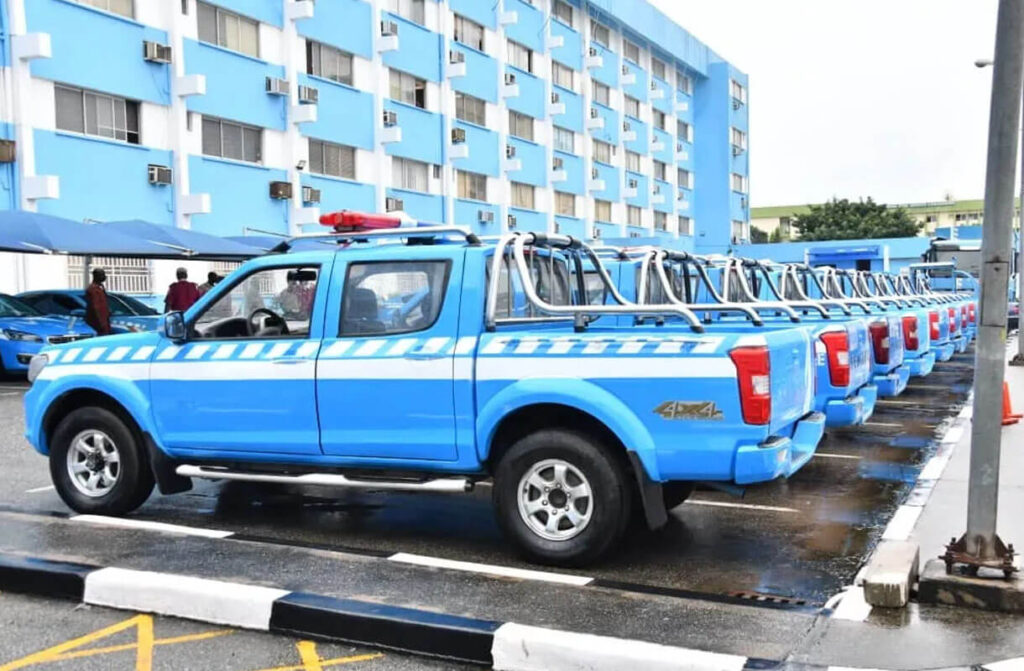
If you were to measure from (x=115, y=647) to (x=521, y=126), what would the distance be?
41.9 m

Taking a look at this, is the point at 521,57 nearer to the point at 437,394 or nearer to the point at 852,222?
the point at 437,394

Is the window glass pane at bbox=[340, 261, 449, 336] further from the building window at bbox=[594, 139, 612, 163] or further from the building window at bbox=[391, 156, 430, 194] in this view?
the building window at bbox=[594, 139, 612, 163]

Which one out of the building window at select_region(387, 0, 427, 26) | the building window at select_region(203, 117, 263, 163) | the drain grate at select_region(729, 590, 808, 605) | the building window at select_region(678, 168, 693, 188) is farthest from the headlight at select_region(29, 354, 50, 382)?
the building window at select_region(678, 168, 693, 188)

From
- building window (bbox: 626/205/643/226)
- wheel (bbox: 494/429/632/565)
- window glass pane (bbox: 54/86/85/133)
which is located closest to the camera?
wheel (bbox: 494/429/632/565)

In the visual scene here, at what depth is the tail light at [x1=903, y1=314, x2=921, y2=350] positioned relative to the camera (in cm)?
1202

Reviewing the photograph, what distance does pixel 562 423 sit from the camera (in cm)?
603

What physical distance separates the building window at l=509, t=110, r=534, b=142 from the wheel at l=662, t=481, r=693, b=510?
125ft

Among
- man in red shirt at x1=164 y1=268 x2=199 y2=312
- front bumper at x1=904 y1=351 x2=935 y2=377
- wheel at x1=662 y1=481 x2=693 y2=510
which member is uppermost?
man in red shirt at x1=164 y1=268 x2=199 y2=312

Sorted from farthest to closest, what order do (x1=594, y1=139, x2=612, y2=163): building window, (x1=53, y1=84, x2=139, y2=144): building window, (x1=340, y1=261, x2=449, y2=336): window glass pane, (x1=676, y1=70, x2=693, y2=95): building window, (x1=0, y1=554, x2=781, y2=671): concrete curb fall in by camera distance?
(x1=676, y1=70, x2=693, y2=95): building window, (x1=594, y1=139, x2=612, y2=163): building window, (x1=53, y1=84, x2=139, y2=144): building window, (x1=340, y1=261, x2=449, y2=336): window glass pane, (x1=0, y1=554, x2=781, y2=671): concrete curb

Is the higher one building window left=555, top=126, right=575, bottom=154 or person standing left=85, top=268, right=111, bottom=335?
building window left=555, top=126, right=575, bottom=154

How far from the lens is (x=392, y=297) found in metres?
6.54

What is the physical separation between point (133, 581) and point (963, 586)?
418 centimetres

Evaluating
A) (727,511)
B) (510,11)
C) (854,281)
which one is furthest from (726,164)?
(727,511)

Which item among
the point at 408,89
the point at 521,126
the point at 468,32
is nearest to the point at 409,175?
the point at 408,89
